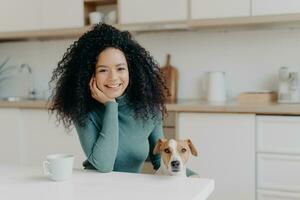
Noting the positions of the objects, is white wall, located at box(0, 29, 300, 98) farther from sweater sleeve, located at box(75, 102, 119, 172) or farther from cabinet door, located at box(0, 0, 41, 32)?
sweater sleeve, located at box(75, 102, 119, 172)

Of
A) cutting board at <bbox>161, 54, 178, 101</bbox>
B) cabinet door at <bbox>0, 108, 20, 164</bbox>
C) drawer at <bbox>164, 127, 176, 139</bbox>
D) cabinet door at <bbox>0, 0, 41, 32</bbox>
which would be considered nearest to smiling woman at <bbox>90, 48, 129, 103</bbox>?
drawer at <bbox>164, 127, 176, 139</bbox>

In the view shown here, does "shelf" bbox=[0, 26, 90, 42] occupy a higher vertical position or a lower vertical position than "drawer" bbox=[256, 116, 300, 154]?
higher

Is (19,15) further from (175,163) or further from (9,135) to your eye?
(175,163)

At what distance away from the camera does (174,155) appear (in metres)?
1.27

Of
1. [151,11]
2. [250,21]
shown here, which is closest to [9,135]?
[151,11]

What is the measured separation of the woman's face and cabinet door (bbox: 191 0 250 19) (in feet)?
4.87

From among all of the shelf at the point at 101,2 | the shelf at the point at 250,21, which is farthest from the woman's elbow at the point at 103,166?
the shelf at the point at 101,2

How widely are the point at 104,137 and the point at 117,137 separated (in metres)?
0.05

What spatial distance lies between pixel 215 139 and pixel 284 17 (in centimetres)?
83

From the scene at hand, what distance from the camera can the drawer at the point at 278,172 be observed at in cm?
234

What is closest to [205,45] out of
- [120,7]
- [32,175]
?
[120,7]

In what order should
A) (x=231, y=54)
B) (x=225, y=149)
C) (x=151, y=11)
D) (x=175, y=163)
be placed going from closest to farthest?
(x=175, y=163) → (x=225, y=149) → (x=151, y=11) → (x=231, y=54)

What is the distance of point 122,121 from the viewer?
1445 millimetres

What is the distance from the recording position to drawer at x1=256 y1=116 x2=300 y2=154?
7.66 feet
